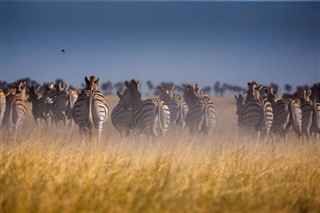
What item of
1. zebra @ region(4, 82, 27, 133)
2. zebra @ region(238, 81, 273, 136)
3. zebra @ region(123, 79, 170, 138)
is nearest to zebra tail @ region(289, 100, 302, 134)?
zebra @ region(238, 81, 273, 136)

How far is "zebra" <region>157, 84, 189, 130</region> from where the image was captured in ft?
65.0

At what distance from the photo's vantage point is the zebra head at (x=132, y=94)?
16.6m

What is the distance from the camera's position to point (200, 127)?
18.2m

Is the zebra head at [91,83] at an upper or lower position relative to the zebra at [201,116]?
upper

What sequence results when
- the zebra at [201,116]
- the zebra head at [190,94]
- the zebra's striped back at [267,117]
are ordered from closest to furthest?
the zebra's striped back at [267,117] < the zebra at [201,116] < the zebra head at [190,94]

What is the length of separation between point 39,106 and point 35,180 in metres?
17.1

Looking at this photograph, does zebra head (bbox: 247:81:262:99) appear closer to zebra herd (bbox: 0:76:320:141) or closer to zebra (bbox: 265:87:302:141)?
zebra herd (bbox: 0:76:320:141)

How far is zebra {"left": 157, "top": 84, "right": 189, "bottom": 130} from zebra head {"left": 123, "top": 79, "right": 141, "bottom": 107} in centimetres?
329

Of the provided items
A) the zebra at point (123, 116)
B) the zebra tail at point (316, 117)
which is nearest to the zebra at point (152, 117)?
the zebra at point (123, 116)

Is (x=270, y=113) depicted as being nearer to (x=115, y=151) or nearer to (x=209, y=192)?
(x=115, y=151)

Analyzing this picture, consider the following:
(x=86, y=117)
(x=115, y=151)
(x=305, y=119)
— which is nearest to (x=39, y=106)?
(x=86, y=117)

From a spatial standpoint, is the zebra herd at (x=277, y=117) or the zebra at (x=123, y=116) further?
the zebra herd at (x=277, y=117)

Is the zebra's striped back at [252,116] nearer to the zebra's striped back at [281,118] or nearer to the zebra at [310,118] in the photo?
the zebra's striped back at [281,118]

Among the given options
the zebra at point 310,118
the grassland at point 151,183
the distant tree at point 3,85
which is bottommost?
the grassland at point 151,183
